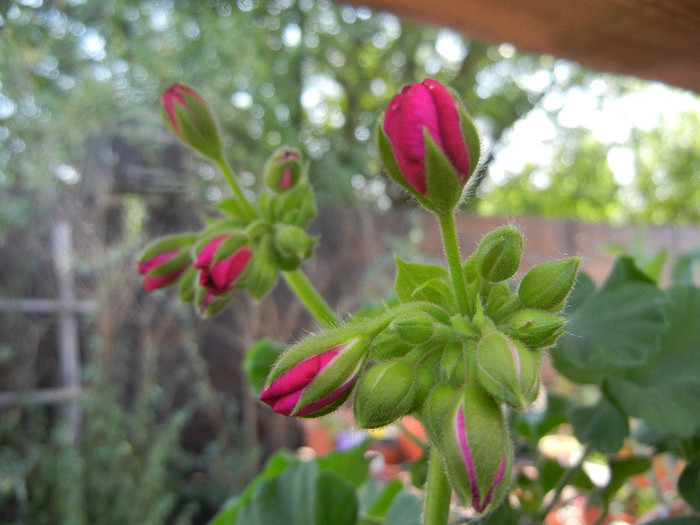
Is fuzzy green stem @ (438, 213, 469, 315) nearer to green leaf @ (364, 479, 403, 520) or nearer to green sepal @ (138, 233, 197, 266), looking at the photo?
green sepal @ (138, 233, 197, 266)

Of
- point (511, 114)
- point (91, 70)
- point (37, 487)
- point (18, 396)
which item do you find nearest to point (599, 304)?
point (37, 487)

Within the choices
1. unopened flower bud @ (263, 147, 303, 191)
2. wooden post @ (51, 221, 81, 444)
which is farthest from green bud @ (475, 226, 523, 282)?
wooden post @ (51, 221, 81, 444)

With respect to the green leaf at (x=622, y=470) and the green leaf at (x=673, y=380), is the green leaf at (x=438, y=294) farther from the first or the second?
the green leaf at (x=622, y=470)

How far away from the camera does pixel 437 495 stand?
34cm

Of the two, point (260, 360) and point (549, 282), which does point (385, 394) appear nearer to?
point (549, 282)

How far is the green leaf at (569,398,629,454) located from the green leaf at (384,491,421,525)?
170 millimetres

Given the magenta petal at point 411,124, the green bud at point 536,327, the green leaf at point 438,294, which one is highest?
the magenta petal at point 411,124

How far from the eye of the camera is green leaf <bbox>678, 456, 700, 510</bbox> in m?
0.47

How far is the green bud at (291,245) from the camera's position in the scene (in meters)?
0.47

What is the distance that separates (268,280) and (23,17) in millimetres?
2899

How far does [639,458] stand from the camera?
24.1 inches

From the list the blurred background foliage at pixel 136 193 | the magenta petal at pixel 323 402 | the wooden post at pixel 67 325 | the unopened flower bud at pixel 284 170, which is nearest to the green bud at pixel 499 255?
the magenta petal at pixel 323 402

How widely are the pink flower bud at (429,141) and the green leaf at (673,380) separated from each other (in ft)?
0.96

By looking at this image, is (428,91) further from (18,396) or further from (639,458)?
(18,396)
